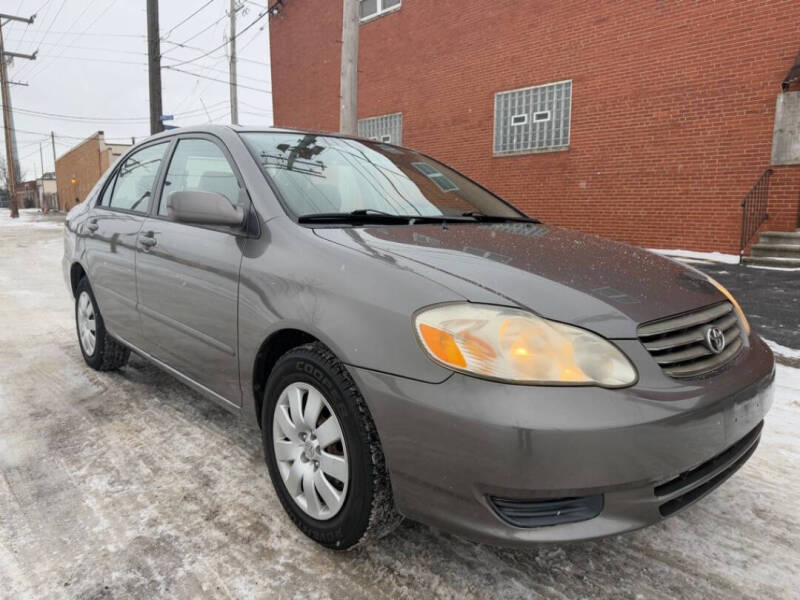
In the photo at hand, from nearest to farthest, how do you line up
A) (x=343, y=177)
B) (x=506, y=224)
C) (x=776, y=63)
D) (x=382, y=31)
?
(x=343, y=177) → (x=506, y=224) → (x=776, y=63) → (x=382, y=31)

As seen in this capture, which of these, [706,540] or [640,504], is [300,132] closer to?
[640,504]

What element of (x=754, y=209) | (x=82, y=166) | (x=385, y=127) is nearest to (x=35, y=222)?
(x=82, y=166)

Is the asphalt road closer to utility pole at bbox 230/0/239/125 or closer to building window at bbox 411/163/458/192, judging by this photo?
building window at bbox 411/163/458/192

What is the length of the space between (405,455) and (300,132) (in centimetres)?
202

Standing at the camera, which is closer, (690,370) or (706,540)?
(690,370)

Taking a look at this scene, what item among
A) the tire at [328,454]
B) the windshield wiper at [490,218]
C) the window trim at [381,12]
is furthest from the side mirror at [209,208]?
the window trim at [381,12]

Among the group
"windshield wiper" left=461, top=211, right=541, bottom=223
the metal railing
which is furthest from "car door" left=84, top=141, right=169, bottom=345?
the metal railing

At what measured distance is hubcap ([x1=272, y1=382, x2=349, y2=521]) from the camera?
1875 millimetres

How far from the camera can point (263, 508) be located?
226cm

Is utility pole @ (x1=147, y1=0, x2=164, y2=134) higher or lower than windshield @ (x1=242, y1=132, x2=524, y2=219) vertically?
higher

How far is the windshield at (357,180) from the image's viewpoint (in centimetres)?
248

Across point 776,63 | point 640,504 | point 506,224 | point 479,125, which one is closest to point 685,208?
point 776,63

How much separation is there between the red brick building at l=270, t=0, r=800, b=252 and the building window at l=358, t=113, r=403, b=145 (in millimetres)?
51

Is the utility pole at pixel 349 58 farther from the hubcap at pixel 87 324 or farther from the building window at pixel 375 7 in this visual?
the building window at pixel 375 7
